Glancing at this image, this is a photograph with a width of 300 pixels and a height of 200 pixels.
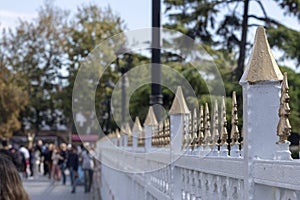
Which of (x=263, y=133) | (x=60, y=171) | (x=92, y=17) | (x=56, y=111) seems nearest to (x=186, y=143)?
(x=263, y=133)

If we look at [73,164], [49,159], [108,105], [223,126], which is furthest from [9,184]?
[49,159]

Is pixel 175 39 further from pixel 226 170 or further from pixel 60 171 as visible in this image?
pixel 226 170

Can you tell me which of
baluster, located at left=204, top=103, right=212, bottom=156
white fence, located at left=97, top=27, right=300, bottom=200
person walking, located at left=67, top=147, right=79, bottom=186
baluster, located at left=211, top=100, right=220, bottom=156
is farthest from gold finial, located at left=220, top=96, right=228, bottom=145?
person walking, located at left=67, top=147, right=79, bottom=186

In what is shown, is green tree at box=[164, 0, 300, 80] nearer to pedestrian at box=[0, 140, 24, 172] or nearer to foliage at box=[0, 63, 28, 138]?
pedestrian at box=[0, 140, 24, 172]

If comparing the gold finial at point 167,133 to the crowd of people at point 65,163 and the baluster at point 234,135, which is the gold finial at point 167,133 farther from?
the crowd of people at point 65,163

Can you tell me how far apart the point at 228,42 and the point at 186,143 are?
22.4 m

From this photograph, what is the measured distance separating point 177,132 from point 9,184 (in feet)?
8.39

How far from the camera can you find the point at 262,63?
3186 mm

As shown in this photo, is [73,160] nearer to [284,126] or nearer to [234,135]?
[234,135]

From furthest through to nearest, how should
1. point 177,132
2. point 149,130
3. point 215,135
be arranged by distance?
point 149,130
point 177,132
point 215,135

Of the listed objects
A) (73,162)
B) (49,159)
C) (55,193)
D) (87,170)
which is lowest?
(55,193)

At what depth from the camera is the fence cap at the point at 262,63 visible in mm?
3180

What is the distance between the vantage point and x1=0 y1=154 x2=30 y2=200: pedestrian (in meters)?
3.68

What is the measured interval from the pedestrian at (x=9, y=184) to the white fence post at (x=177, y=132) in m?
2.16
